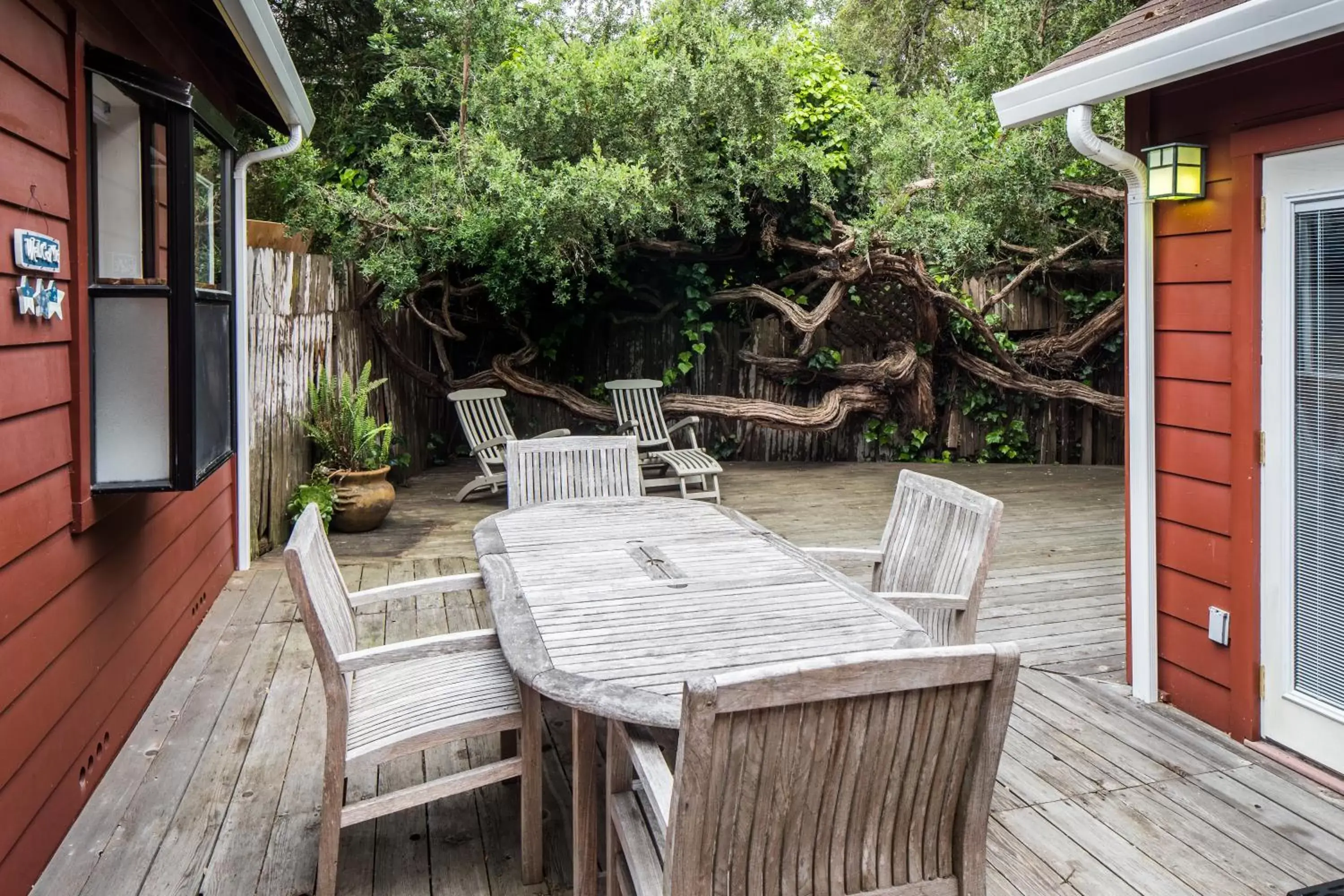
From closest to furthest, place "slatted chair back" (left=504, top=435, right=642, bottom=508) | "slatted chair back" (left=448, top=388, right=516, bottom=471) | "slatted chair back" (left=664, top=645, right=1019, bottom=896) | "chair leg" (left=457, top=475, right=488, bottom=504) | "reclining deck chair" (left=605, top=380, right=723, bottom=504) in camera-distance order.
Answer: "slatted chair back" (left=664, top=645, right=1019, bottom=896) → "slatted chair back" (left=504, top=435, right=642, bottom=508) → "chair leg" (left=457, top=475, right=488, bottom=504) → "reclining deck chair" (left=605, top=380, right=723, bottom=504) → "slatted chair back" (left=448, top=388, right=516, bottom=471)

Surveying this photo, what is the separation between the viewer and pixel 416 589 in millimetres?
2650

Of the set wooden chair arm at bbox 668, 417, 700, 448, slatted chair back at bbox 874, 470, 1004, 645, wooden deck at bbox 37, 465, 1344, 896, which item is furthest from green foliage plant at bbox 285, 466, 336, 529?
slatted chair back at bbox 874, 470, 1004, 645

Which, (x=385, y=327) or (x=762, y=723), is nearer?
(x=762, y=723)

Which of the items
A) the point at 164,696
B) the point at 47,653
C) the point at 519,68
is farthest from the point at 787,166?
the point at 47,653

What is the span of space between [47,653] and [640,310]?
7.35 metres

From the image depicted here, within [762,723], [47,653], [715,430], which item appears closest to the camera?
[762,723]

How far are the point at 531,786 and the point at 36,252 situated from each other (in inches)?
68.2

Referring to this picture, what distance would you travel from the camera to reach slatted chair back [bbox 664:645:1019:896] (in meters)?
1.34

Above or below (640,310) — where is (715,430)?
below

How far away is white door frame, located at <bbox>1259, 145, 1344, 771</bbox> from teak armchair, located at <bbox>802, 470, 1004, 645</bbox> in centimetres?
86

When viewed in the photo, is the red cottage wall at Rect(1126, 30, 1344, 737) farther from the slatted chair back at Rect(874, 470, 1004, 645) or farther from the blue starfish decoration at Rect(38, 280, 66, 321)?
the blue starfish decoration at Rect(38, 280, 66, 321)

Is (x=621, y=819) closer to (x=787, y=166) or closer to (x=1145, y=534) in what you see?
(x=1145, y=534)

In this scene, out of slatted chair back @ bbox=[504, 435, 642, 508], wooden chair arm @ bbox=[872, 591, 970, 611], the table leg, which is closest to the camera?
the table leg

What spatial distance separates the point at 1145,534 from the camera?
3.36 m
